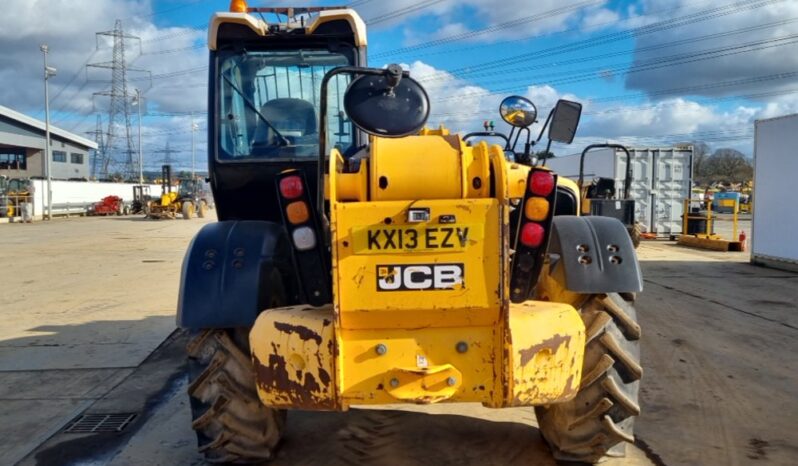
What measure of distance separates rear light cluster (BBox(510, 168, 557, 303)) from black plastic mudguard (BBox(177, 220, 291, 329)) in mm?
1311

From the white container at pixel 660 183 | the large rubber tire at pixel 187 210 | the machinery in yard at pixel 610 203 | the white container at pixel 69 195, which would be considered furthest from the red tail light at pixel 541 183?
the white container at pixel 69 195

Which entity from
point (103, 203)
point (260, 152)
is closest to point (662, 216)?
point (260, 152)

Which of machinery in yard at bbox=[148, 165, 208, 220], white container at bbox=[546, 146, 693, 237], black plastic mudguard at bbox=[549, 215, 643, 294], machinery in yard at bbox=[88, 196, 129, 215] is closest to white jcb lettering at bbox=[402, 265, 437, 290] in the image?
black plastic mudguard at bbox=[549, 215, 643, 294]

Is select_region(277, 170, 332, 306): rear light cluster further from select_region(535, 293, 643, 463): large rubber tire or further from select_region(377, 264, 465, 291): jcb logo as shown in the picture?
select_region(535, 293, 643, 463): large rubber tire

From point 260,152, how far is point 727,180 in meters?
66.8

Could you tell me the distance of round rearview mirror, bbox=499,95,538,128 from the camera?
14.6 feet

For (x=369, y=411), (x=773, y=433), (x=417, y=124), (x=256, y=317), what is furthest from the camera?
(x=369, y=411)

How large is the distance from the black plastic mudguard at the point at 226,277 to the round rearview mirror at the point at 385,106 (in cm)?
105

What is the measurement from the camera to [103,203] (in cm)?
4391

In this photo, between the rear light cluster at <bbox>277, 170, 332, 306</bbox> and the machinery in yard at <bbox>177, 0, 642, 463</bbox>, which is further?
the rear light cluster at <bbox>277, 170, 332, 306</bbox>

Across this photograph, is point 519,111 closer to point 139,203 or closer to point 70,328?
point 70,328

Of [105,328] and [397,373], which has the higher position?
[397,373]

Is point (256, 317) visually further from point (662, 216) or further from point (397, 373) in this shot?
point (662, 216)

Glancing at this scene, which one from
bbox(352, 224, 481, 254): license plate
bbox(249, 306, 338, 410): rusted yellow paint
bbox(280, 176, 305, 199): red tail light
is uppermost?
bbox(280, 176, 305, 199): red tail light
